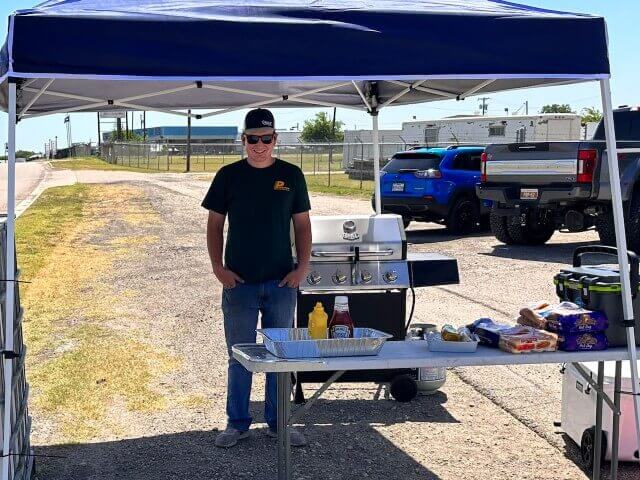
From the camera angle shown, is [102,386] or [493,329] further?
[102,386]

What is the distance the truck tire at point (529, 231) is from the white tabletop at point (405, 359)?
31.8 ft

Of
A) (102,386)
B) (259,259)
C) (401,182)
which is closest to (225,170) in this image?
(259,259)

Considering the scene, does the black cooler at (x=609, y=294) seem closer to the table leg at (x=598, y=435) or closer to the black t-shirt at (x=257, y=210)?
the table leg at (x=598, y=435)

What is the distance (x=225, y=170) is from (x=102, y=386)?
2.36 m

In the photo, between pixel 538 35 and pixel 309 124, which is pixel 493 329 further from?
pixel 309 124

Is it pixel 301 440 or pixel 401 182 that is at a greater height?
pixel 401 182

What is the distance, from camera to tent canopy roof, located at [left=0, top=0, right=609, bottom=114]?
11.9ft

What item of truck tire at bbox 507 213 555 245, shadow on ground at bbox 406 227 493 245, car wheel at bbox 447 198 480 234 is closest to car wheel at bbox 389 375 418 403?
truck tire at bbox 507 213 555 245

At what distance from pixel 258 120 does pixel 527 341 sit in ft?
5.94

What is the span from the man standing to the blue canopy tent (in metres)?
0.85

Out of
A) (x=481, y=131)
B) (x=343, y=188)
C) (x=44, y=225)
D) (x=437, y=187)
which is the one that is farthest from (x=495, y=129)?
(x=44, y=225)

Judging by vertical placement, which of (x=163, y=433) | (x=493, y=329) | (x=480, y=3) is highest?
(x=480, y=3)

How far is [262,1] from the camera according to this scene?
4.13 metres

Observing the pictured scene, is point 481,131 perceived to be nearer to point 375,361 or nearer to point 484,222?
point 484,222
